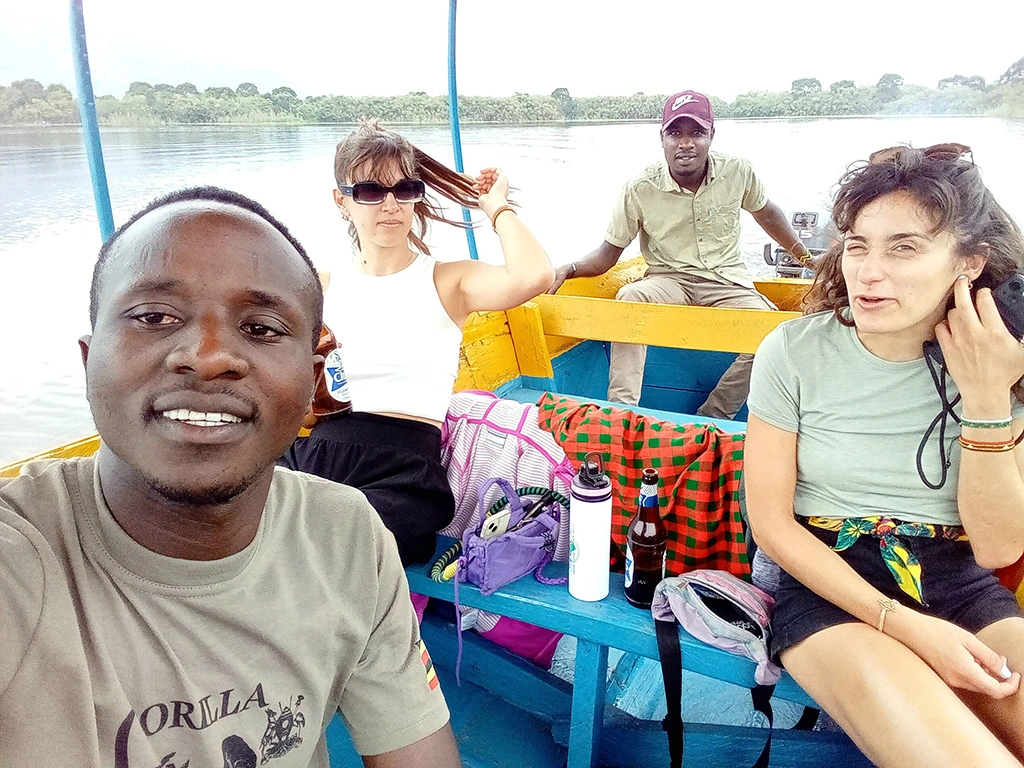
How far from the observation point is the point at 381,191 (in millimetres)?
2291

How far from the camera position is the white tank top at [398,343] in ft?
7.56

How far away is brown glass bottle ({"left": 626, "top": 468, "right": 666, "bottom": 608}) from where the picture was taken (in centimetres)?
188

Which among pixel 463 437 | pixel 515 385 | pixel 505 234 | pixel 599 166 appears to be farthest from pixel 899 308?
pixel 599 166


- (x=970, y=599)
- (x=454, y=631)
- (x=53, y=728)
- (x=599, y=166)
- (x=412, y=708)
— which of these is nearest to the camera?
(x=53, y=728)

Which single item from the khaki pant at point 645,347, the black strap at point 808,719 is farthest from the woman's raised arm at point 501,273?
the khaki pant at point 645,347

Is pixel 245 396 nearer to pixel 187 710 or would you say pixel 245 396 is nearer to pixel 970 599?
pixel 187 710

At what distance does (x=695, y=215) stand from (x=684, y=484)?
7.96ft

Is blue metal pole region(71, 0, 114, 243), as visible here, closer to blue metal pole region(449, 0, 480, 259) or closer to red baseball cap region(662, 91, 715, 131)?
blue metal pole region(449, 0, 480, 259)

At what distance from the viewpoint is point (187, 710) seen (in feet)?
2.93

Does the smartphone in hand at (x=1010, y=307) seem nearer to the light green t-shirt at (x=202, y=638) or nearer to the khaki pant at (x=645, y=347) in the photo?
the light green t-shirt at (x=202, y=638)

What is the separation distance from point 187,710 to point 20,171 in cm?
397

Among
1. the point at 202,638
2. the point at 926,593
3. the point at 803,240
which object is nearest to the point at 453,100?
the point at 803,240

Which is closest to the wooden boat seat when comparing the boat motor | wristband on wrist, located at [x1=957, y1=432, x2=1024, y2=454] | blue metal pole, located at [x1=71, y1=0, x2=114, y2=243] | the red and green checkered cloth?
the red and green checkered cloth

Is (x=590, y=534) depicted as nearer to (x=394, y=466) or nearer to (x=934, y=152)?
(x=394, y=466)
